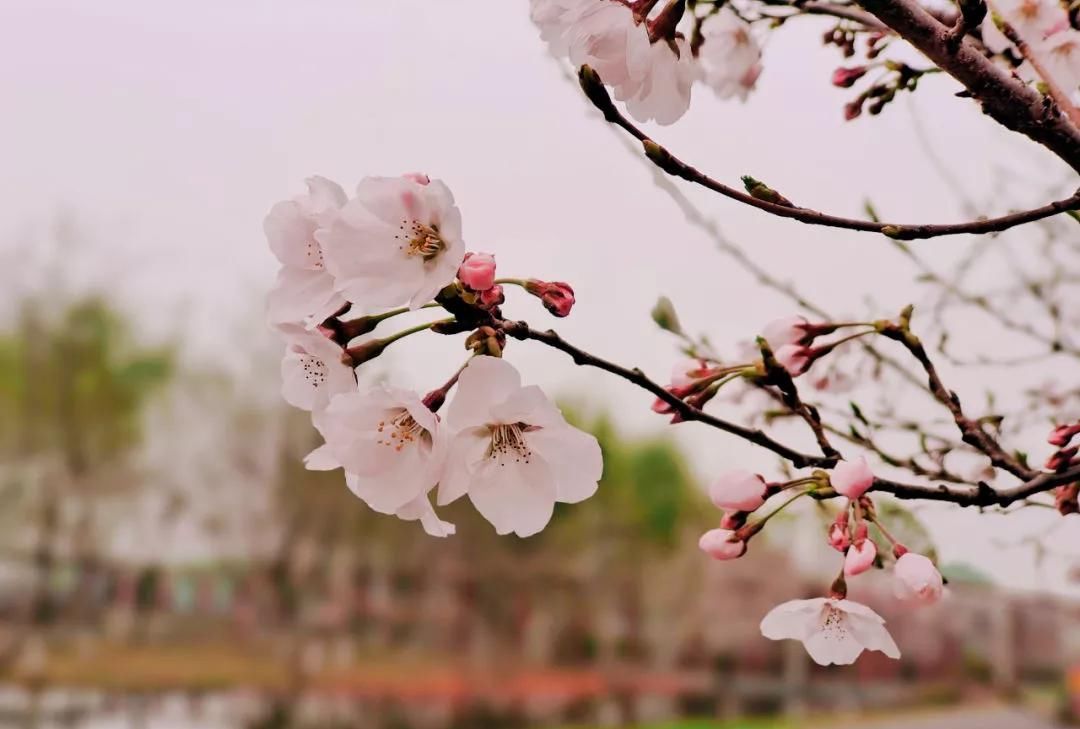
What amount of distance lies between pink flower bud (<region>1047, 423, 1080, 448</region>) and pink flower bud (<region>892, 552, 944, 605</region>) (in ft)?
0.35

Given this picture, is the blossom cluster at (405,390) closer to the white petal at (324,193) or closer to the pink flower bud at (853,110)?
the white petal at (324,193)

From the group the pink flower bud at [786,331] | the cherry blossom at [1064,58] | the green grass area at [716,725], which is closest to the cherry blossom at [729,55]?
the cherry blossom at [1064,58]

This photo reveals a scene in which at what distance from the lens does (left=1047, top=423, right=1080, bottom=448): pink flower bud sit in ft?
1.39

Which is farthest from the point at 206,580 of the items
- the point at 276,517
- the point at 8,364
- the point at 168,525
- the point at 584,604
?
the point at 584,604

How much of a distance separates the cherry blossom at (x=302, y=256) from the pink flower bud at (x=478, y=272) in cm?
6

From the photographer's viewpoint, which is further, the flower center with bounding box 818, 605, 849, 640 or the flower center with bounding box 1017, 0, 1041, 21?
the flower center with bounding box 1017, 0, 1041, 21

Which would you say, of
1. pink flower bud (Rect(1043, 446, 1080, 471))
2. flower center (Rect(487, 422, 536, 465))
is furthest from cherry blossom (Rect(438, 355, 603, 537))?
pink flower bud (Rect(1043, 446, 1080, 471))

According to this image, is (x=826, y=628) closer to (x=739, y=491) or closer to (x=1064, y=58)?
(x=739, y=491)

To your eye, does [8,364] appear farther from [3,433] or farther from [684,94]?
[684,94]

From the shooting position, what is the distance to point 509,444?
35cm

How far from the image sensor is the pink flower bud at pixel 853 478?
0.36 metres

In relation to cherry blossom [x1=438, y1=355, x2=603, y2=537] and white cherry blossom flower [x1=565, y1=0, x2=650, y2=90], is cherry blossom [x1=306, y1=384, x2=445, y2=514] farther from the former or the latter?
white cherry blossom flower [x1=565, y1=0, x2=650, y2=90]

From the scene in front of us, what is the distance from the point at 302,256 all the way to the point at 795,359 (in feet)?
0.81

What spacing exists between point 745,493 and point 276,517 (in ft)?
19.8
